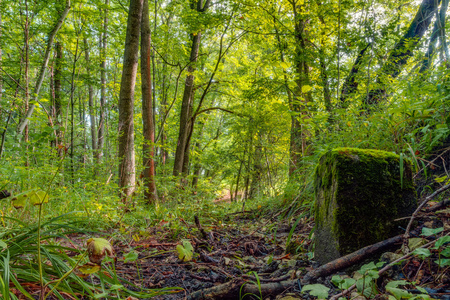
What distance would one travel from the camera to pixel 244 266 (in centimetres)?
202

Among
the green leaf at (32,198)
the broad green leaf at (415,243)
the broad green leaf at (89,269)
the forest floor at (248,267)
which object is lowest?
the forest floor at (248,267)

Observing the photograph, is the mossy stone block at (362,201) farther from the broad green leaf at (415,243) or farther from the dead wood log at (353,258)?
the broad green leaf at (415,243)

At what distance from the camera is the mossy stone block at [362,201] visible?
5.25 feet

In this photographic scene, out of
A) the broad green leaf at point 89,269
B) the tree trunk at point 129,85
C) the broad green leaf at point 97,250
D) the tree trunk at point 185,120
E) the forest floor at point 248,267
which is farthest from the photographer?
the tree trunk at point 185,120

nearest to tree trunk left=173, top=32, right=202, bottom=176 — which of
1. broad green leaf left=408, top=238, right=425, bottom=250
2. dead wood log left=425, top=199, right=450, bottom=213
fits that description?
dead wood log left=425, top=199, right=450, bottom=213

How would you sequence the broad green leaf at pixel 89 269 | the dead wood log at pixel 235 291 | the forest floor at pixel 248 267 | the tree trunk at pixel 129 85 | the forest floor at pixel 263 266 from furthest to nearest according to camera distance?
the tree trunk at pixel 129 85 < the dead wood log at pixel 235 291 < the forest floor at pixel 248 267 < the forest floor at pixel 263 266 < the broad green leaf at pixel 89 269

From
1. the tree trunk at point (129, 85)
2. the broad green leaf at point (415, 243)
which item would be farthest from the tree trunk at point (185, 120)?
the broad green leaf at point (415, 243)

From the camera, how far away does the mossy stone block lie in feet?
5.25

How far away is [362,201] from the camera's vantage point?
1636 mm

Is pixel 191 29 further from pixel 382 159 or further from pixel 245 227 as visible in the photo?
pixel 382 159

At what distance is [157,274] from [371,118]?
237 centimetres

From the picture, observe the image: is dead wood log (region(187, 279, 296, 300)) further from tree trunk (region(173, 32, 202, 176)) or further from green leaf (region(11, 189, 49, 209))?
tree trunk (region(173, 32, 202, 176))

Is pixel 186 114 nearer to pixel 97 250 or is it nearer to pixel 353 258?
pixel 353 258

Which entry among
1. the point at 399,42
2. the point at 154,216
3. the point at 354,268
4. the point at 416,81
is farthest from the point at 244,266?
the point at 399,42
